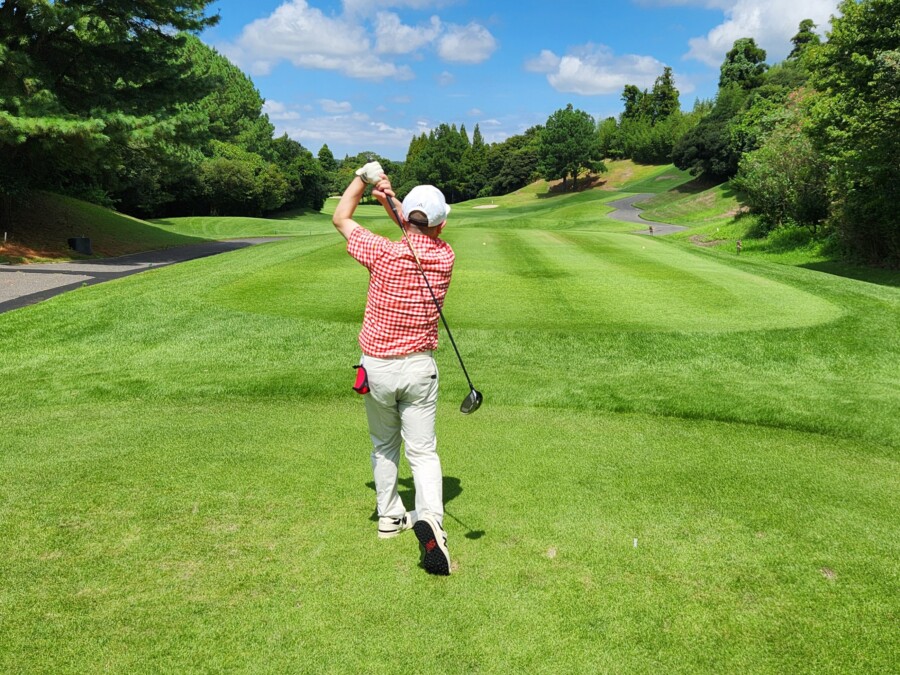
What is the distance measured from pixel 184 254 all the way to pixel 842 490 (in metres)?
30.2

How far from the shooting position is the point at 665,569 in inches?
149

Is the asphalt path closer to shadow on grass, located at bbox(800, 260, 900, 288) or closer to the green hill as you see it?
the green hill

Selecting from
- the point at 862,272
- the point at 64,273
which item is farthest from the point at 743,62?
the point at 64,273

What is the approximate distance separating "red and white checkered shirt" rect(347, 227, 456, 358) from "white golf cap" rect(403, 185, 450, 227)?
15 cm

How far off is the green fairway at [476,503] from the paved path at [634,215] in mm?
45666

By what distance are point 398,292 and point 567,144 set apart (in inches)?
4182

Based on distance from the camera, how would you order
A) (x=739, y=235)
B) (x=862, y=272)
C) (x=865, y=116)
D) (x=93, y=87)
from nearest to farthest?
(x=865, y=116) → (x=93, y=87) → (x=862, y=272) → (x=739, y=235)

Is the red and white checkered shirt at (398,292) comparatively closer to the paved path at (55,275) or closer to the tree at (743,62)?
the paved path at (55,275)

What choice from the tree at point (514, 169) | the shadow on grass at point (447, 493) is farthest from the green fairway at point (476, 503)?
the tree at point (514, 169)

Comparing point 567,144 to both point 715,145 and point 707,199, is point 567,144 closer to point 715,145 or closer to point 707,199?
point 715,145

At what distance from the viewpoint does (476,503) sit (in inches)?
185

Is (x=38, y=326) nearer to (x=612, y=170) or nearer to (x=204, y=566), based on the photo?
(x=204, y=566)

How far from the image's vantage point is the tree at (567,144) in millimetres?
103000

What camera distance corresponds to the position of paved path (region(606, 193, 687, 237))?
5703cm
